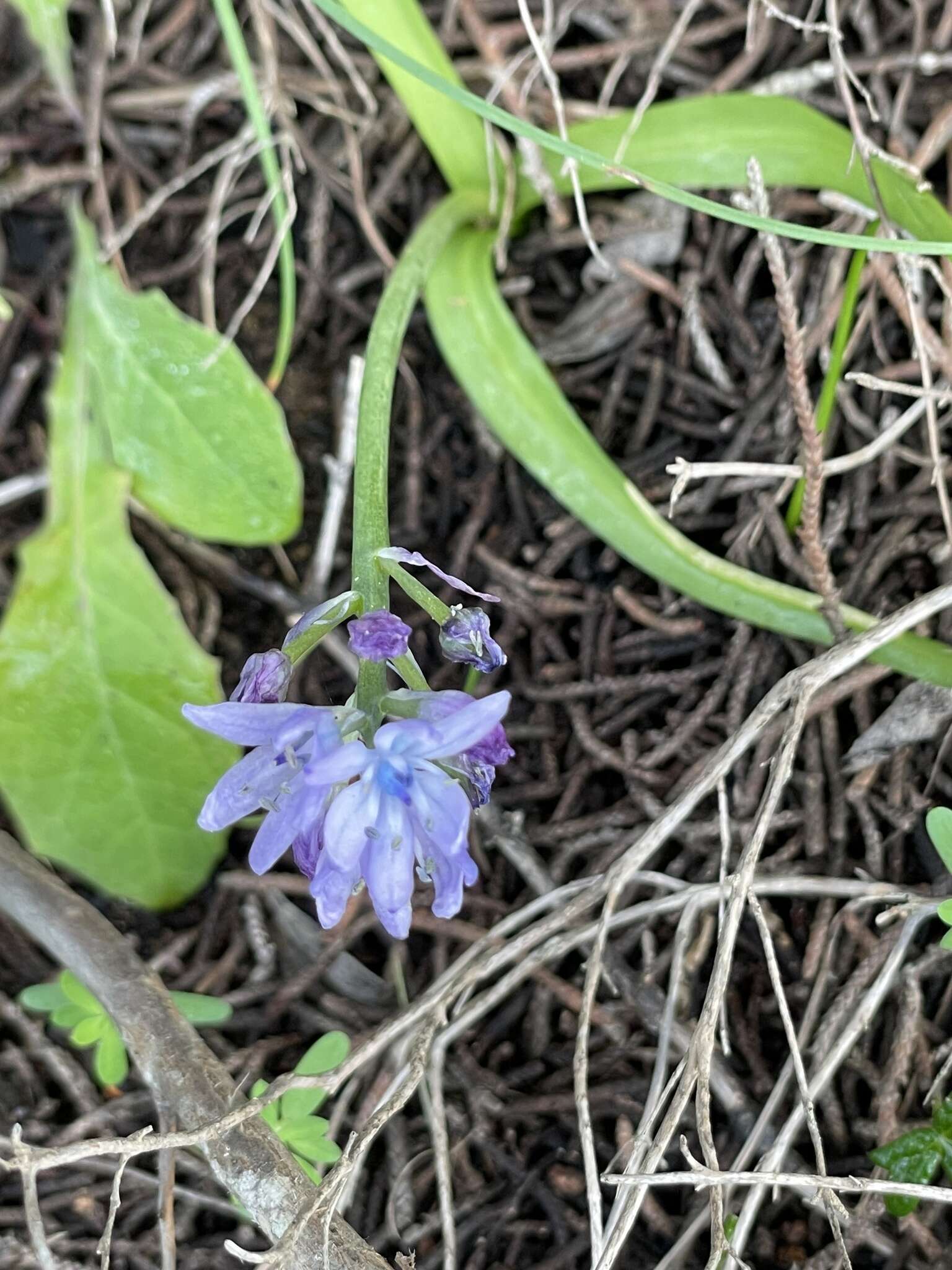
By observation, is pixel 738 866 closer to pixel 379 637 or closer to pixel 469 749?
pixel 469 749

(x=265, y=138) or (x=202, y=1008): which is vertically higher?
(x=265, y=138)

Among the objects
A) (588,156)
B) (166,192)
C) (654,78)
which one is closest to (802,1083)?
(588,156)

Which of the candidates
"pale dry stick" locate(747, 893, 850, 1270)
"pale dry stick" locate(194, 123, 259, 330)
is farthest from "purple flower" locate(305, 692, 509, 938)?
"pale dry stick" locate(194, 123, 259, 330)

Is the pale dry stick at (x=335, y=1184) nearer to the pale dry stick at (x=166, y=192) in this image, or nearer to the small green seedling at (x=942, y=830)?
the small green seedling at (x=942, y=830)

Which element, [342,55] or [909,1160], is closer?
[909,1160]

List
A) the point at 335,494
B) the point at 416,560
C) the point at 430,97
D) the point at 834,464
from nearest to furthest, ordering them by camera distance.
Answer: the point at 416,560 < the point at 834,464 < the point at 430,97 < the point at 335,494

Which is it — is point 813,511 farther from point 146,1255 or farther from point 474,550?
point 146,1255

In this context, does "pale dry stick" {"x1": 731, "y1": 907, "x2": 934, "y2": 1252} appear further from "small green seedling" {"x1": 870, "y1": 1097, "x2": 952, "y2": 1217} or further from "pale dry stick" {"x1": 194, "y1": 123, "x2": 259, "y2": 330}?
"pale dry stick" {"x1": 194, "y1": 123, "x2": 259, "y2": 330}
